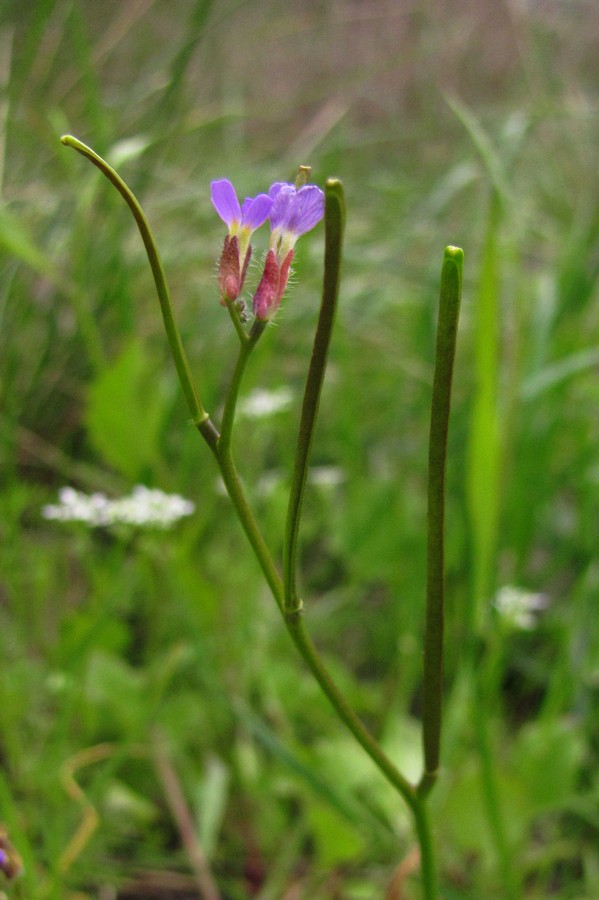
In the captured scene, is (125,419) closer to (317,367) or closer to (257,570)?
(257,570)

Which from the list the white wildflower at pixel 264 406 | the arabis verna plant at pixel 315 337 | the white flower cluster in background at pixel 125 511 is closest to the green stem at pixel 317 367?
the arabis verna plant at pixel 315 337

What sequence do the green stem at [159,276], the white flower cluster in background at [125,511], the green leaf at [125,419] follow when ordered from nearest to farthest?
the green stem at [159,276] < the white flower cluster in background at [125,511] < the green leaf at [125,419]

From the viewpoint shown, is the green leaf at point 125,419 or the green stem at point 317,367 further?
the green leaf at point 125,419

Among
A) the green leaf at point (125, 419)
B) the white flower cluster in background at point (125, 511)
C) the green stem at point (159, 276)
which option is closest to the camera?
the green stem at point (159, 276)

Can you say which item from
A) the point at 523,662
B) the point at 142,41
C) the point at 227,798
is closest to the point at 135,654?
the point at 227,798

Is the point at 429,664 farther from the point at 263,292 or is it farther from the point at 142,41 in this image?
the point at 142,41

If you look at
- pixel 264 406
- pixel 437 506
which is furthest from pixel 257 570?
pixel 437 506

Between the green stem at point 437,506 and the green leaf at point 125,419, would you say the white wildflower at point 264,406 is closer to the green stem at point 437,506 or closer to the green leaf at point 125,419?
the green leaf at point 125,419

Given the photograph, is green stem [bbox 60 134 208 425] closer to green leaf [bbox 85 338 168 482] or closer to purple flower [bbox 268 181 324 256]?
purple flower [bbox 268 181 324 256]
